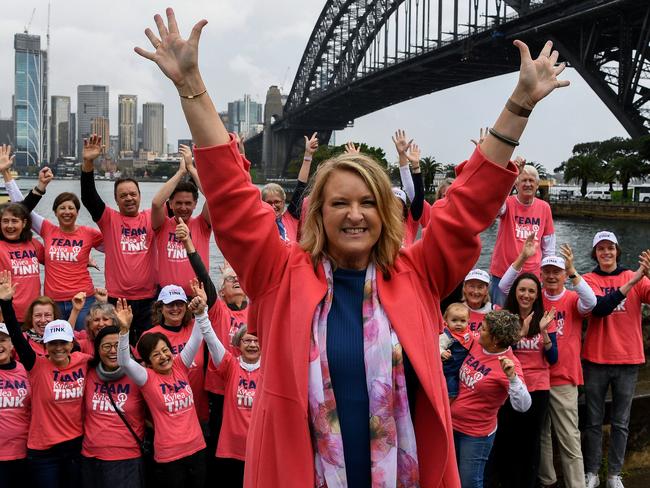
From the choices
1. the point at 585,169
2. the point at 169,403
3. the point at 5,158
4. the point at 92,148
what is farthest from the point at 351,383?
the point at 585,169

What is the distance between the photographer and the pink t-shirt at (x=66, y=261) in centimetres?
485

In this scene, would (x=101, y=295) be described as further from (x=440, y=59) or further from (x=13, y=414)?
(x=440, y=59)

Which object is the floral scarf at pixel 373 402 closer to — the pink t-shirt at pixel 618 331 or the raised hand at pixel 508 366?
the raised hand at pixel 508 366

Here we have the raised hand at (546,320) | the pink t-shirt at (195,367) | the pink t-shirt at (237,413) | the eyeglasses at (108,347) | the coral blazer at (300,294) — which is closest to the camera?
the coral blazer at (300,294)

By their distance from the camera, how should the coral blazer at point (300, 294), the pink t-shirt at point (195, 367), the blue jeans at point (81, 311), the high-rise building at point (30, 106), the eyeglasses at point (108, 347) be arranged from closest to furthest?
the coral blazer at point (300, 294) < the eyeglasses at point (108, 347) < the pink t-shirt at point (195, 367) < the blue jeans at point (81, 311) < the high-rise building at point (30, 106)

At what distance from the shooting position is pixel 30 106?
14050 centimetres

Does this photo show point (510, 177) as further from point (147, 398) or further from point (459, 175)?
point (147, 398)

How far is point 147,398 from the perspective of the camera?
363 centimetres

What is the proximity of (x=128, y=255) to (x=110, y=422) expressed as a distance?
1.48 meters

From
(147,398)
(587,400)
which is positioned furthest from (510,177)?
(587,400)

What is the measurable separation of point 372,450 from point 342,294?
39cm

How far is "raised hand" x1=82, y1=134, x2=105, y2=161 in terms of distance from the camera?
4760 mm

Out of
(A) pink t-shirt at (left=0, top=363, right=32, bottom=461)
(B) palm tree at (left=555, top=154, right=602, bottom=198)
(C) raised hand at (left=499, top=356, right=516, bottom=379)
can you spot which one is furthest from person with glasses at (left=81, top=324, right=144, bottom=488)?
(B) palm tree at (left=555, top=154, right=602, bottom=198)

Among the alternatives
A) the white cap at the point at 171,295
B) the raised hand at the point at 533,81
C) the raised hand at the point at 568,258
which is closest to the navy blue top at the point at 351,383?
the raised hand at the point at 533,81
